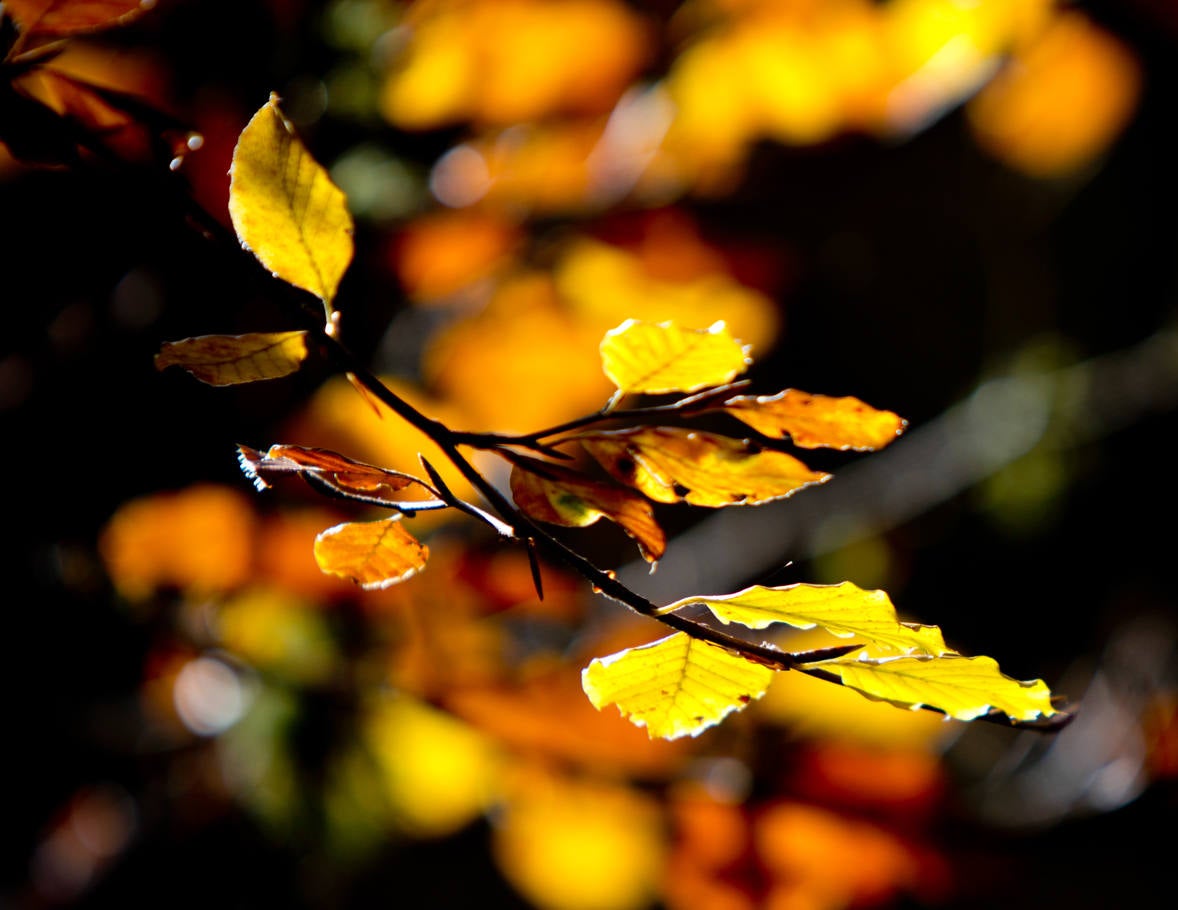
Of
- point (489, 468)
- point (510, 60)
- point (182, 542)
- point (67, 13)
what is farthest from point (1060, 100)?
point (67, 13)

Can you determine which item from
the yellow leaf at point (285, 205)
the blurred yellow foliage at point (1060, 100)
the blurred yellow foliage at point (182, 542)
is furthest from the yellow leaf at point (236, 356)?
the blurred yellow foliage at point (1060, 100)

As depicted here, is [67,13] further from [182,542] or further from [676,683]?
[182,542]

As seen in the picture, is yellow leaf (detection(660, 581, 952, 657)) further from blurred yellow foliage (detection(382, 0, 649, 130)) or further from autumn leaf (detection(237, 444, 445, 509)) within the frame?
blurred yellow foliage (detection(382, 0, 649, 130))

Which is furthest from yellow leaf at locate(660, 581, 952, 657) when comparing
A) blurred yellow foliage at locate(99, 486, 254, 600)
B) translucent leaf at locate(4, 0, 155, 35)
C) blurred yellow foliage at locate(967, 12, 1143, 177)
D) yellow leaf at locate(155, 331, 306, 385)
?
blurred yellow foliage at locate(967, 12, 1143, 177)

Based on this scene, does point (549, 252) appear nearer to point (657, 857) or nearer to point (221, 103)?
point (221, 103)

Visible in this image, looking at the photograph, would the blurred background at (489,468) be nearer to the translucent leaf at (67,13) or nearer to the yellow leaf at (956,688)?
the translucent leaf at (67,13)
